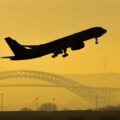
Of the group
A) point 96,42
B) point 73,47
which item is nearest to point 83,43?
point 73,47

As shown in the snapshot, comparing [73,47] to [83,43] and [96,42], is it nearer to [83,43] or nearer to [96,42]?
[83,43]

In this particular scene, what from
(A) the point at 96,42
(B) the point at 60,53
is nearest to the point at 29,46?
(B) the point at 60,53

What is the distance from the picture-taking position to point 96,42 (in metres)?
181

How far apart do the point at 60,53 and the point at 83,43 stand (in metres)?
6.14

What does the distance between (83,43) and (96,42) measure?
15693 millimetres

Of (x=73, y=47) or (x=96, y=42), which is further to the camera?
(x=73, y=47)

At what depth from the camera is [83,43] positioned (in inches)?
7731

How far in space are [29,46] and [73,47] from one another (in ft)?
36.1

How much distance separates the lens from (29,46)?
655 ft

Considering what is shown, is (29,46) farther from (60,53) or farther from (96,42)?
(96,42)

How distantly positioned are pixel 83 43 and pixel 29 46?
537 inches

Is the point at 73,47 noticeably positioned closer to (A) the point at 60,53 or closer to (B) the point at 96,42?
(A) the point at 60,53

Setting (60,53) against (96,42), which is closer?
(96,42)
